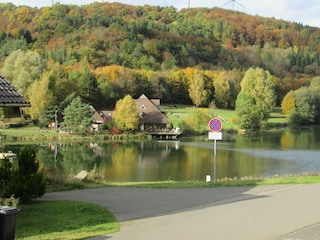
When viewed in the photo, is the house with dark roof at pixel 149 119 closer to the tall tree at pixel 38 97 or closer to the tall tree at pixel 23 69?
the tall tree at pixel 38 97

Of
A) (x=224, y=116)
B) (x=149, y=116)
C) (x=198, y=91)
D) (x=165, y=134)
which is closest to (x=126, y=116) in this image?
(x=165, y=134)

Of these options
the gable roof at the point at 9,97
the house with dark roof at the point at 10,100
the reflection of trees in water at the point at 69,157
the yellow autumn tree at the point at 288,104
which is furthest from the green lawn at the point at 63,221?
the yellow autumn tree at the point at 288,104

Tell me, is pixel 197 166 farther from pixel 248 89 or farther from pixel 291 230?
pixel 248 89

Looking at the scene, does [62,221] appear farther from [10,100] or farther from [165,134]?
[165,134]

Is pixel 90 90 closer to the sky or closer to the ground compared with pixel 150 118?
closer to the sky

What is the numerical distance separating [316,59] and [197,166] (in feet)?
440

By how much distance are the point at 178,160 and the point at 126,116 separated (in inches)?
1078

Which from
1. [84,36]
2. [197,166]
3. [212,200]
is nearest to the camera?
[212,200]

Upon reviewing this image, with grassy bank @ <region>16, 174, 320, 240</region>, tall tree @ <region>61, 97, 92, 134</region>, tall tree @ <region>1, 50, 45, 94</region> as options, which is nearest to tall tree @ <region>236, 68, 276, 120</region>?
tall tree @ <region>61, 97, 92, 134</region>

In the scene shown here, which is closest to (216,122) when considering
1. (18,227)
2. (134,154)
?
(18,227)

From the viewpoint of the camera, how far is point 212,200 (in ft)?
40.7

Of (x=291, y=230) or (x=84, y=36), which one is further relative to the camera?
(x=84, y=36)

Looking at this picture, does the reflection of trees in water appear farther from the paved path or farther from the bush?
the bush

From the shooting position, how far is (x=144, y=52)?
436 feet
